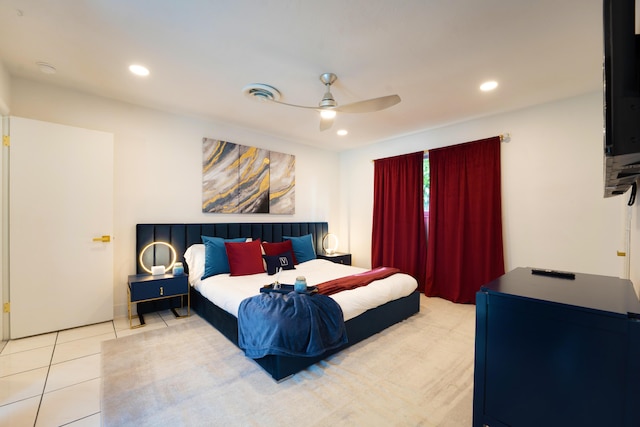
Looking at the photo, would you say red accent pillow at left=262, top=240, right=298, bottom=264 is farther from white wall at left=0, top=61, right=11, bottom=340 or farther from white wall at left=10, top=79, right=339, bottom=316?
white wall at left=0, top=61, right=11, bottom=340

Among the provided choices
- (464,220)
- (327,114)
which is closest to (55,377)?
(327,114)

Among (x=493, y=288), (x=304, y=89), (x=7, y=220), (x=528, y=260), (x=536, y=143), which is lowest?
(x=528, y=260)

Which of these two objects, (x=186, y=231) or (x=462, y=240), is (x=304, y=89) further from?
(x=462, y=240)

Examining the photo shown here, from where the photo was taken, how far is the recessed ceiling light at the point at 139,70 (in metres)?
2.50

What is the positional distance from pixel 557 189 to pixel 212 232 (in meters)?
4.53

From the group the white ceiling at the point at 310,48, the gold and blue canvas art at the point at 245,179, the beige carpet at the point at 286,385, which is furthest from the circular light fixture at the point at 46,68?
the beige carpet at the point at 286,385

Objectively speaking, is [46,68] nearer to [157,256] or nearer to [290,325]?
[157,256]

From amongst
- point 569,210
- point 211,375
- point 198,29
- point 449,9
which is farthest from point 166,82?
point 569,210

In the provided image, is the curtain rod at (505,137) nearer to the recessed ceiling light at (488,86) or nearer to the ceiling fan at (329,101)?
the recessed ceiling light at (488,86)

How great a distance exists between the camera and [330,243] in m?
5.46

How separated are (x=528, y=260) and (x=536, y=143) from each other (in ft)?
4.91

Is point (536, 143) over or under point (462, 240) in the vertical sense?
over

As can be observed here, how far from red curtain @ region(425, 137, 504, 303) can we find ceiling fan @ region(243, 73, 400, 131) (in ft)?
7.10

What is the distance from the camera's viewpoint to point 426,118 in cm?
377
